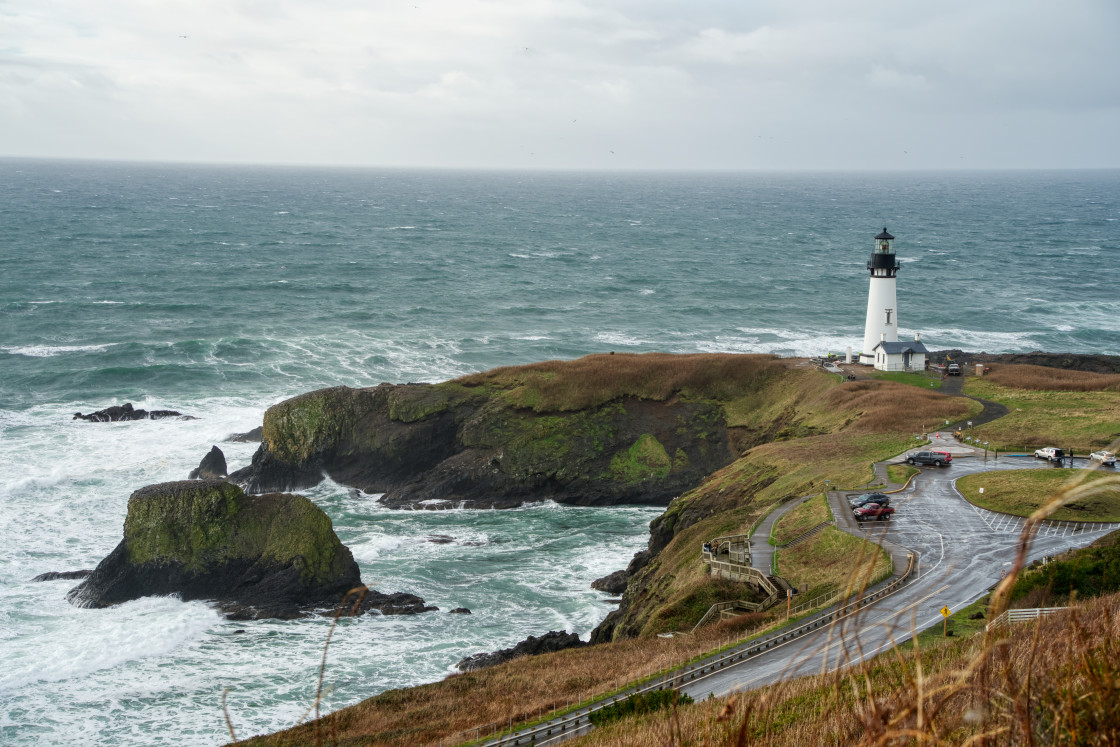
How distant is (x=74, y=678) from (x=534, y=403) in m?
32.9

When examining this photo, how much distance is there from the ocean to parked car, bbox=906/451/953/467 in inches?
570

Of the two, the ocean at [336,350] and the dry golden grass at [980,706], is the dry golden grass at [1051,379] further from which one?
the dry golden grass at [980,706]

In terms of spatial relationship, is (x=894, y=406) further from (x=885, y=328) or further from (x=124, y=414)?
(x=124, y=414)

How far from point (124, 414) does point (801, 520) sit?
5290cm

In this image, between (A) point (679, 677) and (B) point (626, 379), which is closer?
(A) point (679, 677)

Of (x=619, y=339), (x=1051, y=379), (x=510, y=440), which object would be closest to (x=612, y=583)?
(x=510, y=440)

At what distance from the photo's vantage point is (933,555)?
105 feet

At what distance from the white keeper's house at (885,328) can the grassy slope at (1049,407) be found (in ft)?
14.3

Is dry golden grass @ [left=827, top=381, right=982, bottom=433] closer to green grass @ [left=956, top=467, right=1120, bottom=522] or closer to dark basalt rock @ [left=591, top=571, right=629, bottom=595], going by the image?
green grass @ [left=956, top=467, right=1120, bottom=522]

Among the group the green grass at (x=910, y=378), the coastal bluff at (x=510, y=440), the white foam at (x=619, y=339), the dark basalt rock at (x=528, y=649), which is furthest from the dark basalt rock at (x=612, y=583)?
the white foam at (x=619, y=339)

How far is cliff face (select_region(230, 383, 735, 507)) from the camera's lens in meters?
56.1

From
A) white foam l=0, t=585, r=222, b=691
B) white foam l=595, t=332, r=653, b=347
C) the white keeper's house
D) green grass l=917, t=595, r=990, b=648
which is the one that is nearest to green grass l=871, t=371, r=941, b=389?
the white keeper's house

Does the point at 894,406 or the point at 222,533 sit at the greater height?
the point at 894,406

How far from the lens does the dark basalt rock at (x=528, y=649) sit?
112ft
